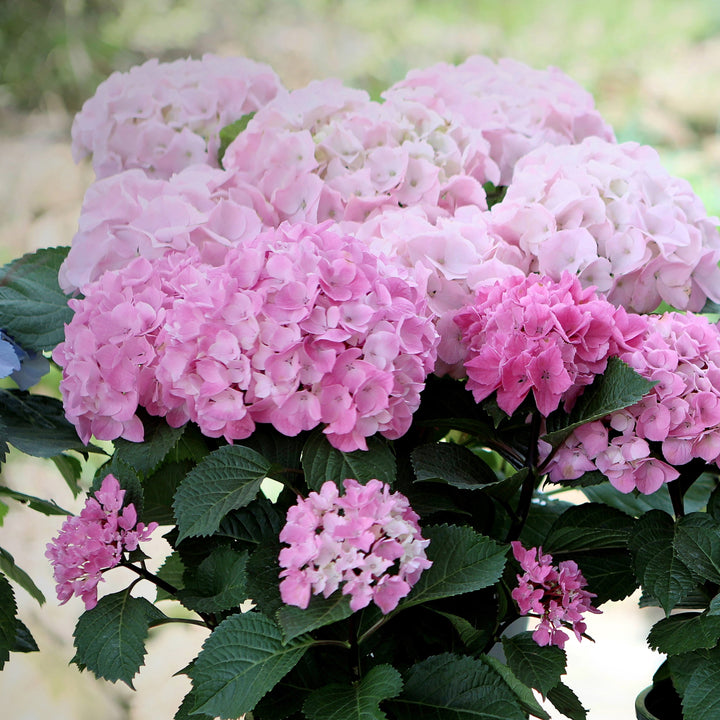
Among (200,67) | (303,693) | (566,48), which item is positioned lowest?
(566,48)

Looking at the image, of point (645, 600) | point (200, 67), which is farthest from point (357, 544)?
point (200, 67)

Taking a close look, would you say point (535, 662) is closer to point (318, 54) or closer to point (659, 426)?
point (659, 426)

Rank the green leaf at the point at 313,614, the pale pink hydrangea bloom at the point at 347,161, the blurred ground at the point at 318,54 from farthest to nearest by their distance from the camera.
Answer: the blurred ground at the point at 318,54, the pale pink hydrangea bloom at the point at 347,161, the green leaf at the point at 313,614

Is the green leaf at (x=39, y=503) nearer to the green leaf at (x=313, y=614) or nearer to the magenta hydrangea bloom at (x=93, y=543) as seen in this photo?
the magenta hydrangea bloom at (x=93, y=543)

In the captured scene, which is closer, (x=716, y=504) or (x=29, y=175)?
(x=716, y=504)

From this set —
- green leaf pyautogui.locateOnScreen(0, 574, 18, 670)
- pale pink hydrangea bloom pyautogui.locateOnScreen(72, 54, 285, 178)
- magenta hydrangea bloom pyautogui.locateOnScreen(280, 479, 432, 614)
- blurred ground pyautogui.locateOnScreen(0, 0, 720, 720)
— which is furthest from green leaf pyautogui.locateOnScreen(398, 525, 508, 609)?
blurred ground pyautogui.locateOnScreen(0, 0, 720, 720)

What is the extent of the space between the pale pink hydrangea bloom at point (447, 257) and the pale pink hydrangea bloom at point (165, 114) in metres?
0.20

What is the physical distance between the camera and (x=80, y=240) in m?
0.66

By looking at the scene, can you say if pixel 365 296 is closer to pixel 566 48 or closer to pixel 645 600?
pixel 645 600

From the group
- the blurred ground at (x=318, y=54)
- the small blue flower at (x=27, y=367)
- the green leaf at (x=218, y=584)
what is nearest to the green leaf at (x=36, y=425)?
the small blue flower at (x=27, y=367)

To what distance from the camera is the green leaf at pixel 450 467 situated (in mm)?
553

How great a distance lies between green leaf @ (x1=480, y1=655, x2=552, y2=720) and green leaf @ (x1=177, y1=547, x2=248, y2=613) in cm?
14

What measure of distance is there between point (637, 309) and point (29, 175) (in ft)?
6.68

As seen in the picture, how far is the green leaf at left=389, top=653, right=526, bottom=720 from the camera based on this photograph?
0.50 m
